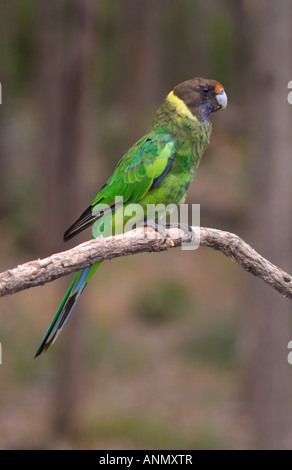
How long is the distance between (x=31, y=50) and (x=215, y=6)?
7.50m

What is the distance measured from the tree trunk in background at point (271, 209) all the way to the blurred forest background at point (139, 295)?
16 mm

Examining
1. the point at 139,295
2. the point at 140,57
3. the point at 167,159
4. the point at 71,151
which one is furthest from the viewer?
the point at 140,57

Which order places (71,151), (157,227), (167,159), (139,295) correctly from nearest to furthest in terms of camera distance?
(157,227) → (167,159) → (71,151) → (139,295)

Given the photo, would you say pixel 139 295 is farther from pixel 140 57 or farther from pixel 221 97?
pixel 221 97

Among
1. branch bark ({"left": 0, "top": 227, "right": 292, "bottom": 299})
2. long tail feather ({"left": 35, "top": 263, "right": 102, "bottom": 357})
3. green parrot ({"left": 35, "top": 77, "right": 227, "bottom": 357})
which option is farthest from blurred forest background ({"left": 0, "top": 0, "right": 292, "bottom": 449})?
long tail feather ({"left": 35, "top": 263, "right": 102, "bottom": 357})

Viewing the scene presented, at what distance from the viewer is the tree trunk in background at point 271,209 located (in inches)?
284

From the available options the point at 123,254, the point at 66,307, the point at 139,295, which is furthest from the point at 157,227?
the point at 139,295

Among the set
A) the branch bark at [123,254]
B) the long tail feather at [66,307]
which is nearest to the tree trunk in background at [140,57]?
the branch bark at [123,254]

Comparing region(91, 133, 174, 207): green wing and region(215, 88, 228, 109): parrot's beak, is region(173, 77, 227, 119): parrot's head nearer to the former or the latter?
region(215, 88, 228, 109): parrot's beak

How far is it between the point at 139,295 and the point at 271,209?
5909 mm

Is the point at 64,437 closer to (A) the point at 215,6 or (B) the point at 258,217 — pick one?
(B) the point at 258,217

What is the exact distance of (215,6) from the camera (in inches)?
954

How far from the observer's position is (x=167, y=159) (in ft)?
13.1

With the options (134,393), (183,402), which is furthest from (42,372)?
(183,402)
